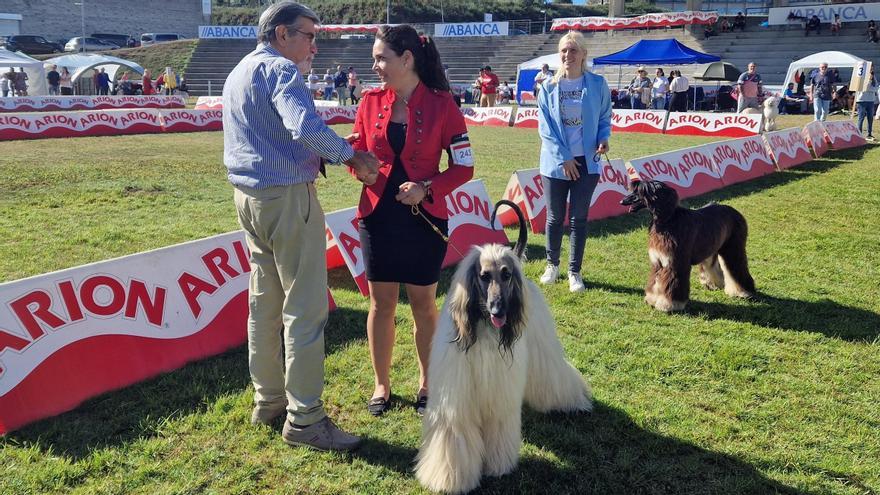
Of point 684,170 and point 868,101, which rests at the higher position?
point 868,101

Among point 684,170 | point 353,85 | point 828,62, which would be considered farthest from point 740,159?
point 353,85

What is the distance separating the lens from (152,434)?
11.7 feet

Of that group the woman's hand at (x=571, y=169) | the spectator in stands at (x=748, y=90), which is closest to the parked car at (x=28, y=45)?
the spectator in stands at (x=748, y=90)

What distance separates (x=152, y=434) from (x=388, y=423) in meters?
1.34

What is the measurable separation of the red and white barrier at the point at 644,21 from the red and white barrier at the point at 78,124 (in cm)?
3406

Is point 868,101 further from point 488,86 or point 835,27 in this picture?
point 835,27

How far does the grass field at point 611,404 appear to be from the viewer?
10.5ft

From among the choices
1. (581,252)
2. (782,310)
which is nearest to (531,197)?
(581,252)

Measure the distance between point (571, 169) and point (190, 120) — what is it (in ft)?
61.8

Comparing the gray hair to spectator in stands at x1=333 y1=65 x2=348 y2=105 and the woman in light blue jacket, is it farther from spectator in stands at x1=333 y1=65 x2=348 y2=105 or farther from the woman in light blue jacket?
spectator in stands at x1=333 y1=65 x2=348 y2=105

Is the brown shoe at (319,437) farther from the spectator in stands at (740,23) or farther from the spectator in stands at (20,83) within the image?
the spectator in stands at (740,23)

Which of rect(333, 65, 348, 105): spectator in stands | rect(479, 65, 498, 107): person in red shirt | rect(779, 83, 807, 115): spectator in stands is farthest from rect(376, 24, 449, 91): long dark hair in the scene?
rect(333, 65, 348, 105): spectator in stands

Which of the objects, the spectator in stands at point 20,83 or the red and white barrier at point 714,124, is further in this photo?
the spectator in stands at point 20,83

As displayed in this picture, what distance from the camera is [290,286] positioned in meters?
3.18
